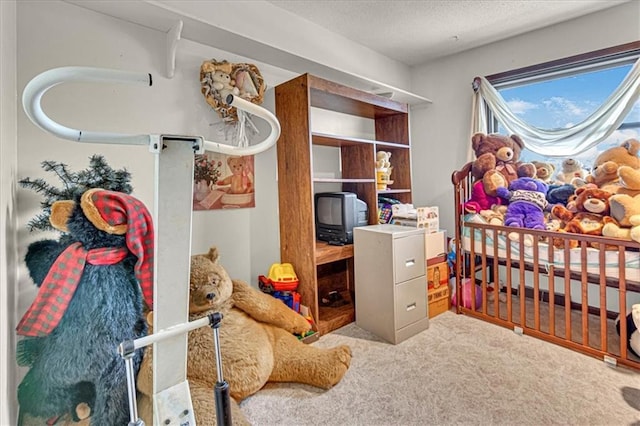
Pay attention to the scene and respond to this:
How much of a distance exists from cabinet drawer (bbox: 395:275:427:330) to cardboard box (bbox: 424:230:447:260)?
31 cm

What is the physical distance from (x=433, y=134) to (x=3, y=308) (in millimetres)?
3621

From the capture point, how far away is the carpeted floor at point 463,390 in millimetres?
1457

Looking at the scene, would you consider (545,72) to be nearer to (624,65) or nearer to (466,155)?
(624,65)

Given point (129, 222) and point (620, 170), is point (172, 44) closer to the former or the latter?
point (129, 222)

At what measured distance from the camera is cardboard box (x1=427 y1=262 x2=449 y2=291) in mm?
2586

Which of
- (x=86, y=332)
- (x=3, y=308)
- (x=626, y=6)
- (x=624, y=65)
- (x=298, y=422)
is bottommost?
(x=298, y=422)

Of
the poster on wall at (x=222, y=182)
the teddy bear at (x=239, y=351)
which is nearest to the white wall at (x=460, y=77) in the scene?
the poster on wall at (x=222, y=182)

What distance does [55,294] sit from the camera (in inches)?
41.7

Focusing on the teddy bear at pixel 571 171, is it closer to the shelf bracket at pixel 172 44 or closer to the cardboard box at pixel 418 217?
the cardboard box at pixel 418 217

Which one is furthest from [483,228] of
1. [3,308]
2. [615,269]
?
[3,308]

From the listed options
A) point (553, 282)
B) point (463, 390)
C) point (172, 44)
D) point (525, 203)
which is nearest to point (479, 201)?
point (525, 203)

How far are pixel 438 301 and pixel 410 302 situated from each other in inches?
21.7

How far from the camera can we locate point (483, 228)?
2.48 m

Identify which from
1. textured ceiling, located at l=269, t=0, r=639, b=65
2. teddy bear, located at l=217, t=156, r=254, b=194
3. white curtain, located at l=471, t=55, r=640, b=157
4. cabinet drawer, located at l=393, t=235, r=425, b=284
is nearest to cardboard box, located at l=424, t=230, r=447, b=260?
cabinet drawer, located at l=393, t=235, r=425, b=284
